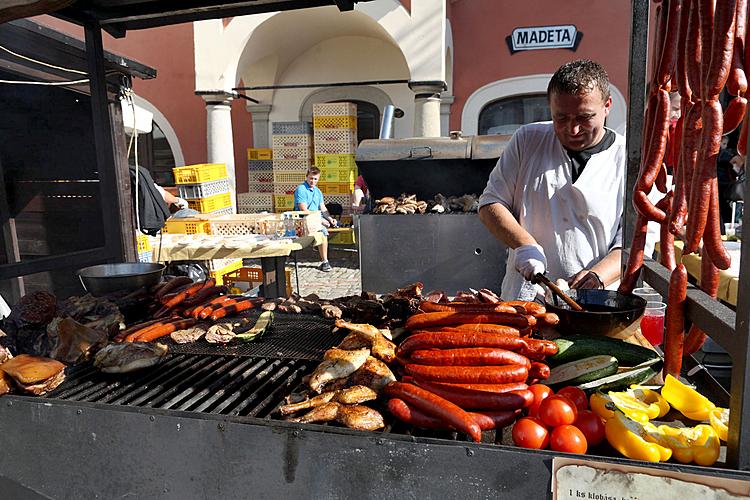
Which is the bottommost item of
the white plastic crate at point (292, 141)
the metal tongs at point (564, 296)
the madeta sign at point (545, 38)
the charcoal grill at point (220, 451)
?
the charcoal grill at point (220, 451)

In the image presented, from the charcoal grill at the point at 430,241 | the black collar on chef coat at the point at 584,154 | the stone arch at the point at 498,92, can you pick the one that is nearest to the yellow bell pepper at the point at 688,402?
the black collar on chef coat at the point at 584,154

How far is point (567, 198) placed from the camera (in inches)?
132

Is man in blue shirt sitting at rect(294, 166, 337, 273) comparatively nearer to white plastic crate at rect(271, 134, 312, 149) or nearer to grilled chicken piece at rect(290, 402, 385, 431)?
white plastic crate at rect(271, 134, 312, 149)

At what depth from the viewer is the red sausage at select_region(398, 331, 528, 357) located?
5.84ft

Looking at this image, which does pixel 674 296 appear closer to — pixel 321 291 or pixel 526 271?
pixel 526 271

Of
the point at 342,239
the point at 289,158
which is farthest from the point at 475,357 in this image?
the point at 289,158

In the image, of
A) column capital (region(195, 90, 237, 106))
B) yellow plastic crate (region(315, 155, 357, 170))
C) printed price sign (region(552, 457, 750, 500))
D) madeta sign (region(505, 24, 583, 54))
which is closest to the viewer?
printed price sign (region(552, 457, 750, 500))

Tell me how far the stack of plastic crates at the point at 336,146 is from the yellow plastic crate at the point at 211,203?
2.80m

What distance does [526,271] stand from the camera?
8.79 feet

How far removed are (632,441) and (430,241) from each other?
5.25 m

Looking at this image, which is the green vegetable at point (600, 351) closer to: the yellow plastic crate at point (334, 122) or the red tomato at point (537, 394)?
the red tomato at point (537, 394)

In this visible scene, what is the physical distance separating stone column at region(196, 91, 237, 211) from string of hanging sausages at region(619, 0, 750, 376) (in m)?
10.6

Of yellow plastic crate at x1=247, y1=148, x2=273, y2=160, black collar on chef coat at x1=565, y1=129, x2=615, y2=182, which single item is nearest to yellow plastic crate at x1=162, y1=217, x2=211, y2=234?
yellow plastic crate at x1=247, y1=148, x2=273, y2=160

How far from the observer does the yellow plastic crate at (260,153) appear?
44.9 feet
